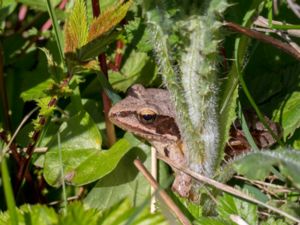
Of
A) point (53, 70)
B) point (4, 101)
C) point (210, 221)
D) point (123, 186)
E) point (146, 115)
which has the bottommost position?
point (123, 186)

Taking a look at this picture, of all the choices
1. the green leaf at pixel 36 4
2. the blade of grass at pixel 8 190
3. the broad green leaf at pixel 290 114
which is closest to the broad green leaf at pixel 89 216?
the blade of grass at pixel 8 190

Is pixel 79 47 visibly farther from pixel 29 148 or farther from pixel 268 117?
pixel 268 117

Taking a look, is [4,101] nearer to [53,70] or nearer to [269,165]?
[53,70]

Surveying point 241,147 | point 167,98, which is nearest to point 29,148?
point 167,98

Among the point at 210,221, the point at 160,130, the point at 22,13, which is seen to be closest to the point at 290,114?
the point at 160,130

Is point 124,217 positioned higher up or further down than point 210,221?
Answer: higher up

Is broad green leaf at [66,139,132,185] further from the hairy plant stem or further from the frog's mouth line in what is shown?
the hairy plant stem

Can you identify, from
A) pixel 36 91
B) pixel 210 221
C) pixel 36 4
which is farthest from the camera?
pixel 36 4
